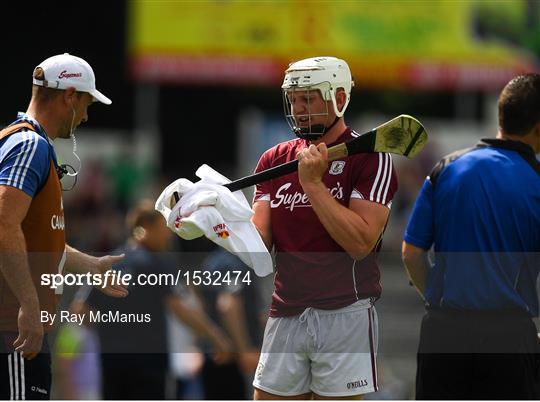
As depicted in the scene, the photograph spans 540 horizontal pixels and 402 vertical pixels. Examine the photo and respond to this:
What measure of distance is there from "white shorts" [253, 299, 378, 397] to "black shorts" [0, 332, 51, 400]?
985mm

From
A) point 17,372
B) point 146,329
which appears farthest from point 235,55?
point 17,372

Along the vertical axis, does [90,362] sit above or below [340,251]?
below

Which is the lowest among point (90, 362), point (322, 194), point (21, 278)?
point (90, 362)

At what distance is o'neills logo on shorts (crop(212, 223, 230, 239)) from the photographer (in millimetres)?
4973

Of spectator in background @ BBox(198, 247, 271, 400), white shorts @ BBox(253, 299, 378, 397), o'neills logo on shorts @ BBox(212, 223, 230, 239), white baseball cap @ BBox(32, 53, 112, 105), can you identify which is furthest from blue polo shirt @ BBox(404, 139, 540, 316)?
spectator in background @ BBox(198, 247, 271, 400)

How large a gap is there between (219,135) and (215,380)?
13962mm

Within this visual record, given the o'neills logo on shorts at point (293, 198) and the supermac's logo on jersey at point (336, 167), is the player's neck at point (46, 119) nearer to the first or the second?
the o'neills logo on shorts at point (293, 198)

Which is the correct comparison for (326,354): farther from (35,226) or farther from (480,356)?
(35,226)

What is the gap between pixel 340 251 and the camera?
16.5 ft

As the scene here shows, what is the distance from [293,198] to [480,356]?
3.61 feet

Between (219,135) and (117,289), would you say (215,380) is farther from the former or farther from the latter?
(219,135)

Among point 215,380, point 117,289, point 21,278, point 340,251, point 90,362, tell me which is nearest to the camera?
point 21,278

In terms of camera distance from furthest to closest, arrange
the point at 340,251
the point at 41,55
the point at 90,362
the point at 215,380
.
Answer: the point at 41,55
the point at 90,362
the point at 215,380
the point at 340,251

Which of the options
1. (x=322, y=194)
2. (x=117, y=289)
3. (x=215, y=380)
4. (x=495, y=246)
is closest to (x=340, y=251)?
(x=322, y=194)
